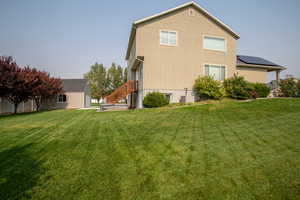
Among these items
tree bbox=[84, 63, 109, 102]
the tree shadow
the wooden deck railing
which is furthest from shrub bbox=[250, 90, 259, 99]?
tree bbox=[84, 63, 109, 102]

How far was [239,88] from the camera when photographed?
486 inches

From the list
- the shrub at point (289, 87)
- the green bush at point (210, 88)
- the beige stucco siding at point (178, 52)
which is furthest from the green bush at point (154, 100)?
the shrub at point (289, 87)

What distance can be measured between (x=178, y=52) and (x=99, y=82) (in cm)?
3501

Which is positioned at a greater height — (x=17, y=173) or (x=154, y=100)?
(x=154, y=100)

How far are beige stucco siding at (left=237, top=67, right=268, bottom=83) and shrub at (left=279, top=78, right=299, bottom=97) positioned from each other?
1589 mm

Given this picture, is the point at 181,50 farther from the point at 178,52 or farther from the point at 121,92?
the point at 121,92

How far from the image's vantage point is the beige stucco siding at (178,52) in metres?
12.7

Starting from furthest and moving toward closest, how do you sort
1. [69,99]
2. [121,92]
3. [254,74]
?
1. [69,99]
2. [254,74]
3. [121,92]

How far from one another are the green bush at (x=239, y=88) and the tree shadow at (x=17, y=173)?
1334 cm

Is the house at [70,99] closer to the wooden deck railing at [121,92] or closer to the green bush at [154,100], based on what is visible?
the wooden deck railing at [121,92]

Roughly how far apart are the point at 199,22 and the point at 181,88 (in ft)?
20.3

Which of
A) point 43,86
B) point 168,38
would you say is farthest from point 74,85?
point 168,38

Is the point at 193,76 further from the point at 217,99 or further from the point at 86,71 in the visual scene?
the point at 86,71

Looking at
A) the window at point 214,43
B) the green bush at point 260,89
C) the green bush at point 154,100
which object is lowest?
the green bush at point 154,100
